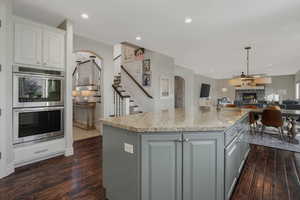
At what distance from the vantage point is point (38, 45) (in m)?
2.65

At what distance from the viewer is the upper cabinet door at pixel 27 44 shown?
2.42m

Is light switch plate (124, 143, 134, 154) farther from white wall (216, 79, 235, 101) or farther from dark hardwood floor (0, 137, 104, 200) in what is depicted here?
white wall (216, 79, 235, 101)

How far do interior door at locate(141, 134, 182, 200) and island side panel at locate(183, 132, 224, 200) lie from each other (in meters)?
0.08

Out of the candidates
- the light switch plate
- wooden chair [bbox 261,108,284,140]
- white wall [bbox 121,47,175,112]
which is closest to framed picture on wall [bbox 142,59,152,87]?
white wall [bbox 121,47,175,112]

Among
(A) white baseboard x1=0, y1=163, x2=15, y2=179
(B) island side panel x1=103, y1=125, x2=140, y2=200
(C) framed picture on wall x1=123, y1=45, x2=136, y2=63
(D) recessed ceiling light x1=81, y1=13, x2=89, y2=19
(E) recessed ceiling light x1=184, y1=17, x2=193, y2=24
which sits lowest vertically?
(A) white baseboard x1=0, y1=163, x2=15, y2=179

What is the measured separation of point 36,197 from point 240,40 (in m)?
5.31

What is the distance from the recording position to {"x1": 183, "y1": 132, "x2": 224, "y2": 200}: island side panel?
4.69ft

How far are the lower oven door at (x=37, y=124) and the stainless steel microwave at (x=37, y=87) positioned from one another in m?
0.12

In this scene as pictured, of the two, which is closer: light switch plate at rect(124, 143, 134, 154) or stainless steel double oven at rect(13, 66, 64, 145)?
light switch plate at rect(124, 143, 134, 154)

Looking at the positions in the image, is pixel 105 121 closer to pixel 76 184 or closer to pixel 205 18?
pixel 76 184

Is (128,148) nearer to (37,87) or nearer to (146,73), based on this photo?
(37,87)

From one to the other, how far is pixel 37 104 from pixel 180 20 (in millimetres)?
3116

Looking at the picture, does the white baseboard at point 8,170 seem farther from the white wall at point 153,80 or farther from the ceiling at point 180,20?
the white wall at point 153,80

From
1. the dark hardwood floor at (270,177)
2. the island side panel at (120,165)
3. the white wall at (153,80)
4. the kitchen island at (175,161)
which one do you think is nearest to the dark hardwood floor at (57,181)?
the island side panel at (120,165)
